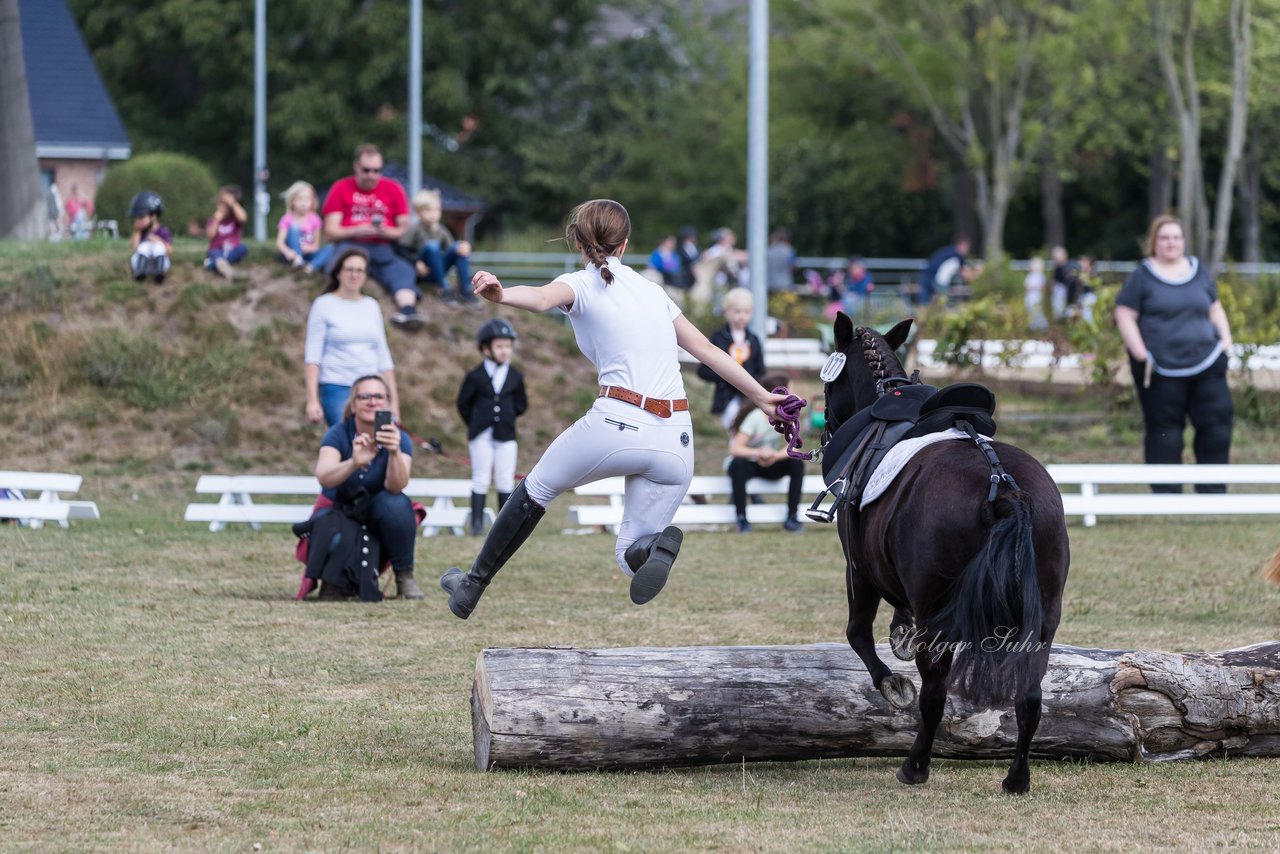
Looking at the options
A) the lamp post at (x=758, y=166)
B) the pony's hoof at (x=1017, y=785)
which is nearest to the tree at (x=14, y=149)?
the lamp post at (x=758, y=166)

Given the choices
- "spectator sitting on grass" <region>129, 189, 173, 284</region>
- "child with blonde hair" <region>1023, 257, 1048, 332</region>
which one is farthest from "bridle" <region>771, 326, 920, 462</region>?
"child with blonde hair" <region>1023, 257, 1048, 332</region>

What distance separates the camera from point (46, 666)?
8.80 meters

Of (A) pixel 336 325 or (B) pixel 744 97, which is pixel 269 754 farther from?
(B) pixel 744 97

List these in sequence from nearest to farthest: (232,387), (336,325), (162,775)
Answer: (162,775) → (336,325) → (232,387)

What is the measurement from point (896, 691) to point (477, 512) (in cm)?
791

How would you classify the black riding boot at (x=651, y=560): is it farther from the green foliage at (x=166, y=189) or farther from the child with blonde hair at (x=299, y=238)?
the green foliage at (x=166, y=189)

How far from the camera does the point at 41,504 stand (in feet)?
48.5

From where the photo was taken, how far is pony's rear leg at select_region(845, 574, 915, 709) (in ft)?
23.6

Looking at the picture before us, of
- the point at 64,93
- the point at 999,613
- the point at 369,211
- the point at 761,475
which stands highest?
the point at 64,93

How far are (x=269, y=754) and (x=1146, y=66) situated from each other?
37.8 m

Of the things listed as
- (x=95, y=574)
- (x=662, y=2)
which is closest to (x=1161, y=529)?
(x=95, y=574)

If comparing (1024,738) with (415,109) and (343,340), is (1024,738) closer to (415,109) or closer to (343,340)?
(343,340)

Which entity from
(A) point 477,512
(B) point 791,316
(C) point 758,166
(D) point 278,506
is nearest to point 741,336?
(A) point 477,512

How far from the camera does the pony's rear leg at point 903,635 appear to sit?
698 cm
